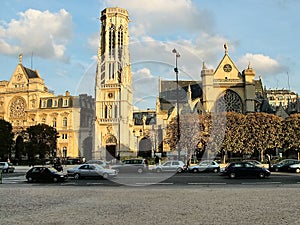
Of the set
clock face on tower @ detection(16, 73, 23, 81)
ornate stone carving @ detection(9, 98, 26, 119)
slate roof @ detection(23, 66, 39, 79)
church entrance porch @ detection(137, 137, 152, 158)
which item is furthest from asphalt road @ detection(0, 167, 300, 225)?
slate roof @ detection(23, 66, 39, 79)

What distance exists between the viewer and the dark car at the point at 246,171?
1170 inches

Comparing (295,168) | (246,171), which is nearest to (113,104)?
(295,168)

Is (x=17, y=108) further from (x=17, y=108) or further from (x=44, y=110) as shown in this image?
(x=44, y=110)

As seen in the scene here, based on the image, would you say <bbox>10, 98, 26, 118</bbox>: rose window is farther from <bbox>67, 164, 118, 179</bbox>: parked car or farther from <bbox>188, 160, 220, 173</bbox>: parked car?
<bbox>67, 164, 118, 179</bbox>: parked car

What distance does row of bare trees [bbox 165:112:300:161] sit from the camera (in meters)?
56.8

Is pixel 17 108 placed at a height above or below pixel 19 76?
below

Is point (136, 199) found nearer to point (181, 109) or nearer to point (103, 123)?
point (181, 109)

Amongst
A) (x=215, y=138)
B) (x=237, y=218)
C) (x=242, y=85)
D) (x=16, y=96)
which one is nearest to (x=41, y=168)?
(x=237, y=218)

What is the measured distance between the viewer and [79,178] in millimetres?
31922

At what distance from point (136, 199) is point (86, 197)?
2787 millimetres

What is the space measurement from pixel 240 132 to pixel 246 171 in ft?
95.5

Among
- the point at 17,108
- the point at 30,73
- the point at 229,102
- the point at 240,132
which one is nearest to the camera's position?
the point at 240,132

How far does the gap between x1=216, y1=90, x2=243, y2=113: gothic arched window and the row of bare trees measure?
25660mm

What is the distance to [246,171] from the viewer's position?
30.2 meters
